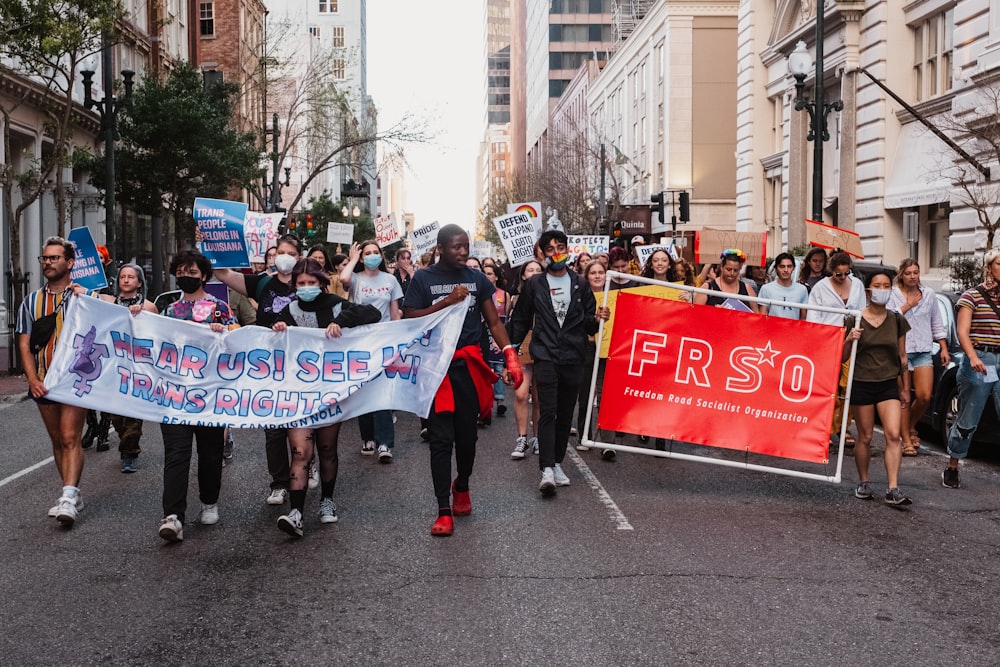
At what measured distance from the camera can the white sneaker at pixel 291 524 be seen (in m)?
7.32

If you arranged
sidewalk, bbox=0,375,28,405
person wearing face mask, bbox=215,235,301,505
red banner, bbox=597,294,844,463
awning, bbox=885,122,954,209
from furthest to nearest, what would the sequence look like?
awning, bbox=885,122,954,209
sidewalk, bbox=0,375,28,405
red banner, bbox=597,294,844,463
person wearing face mask, bbox=215,235,301,505

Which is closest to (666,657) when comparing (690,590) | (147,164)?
(690,590)

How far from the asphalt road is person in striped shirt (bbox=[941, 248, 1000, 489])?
0.56 meters

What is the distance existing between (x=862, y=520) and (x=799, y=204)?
29664mm

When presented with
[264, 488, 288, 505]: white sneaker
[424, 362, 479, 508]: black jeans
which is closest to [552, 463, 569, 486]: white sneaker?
[424, 362, 479, 508]: black jeans

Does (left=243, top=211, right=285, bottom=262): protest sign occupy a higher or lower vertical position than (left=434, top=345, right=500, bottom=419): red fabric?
higher

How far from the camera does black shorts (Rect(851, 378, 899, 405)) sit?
8.97 meters

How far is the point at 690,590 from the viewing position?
625 cm

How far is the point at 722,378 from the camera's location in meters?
9.51

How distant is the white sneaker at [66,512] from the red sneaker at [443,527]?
2.35 metres

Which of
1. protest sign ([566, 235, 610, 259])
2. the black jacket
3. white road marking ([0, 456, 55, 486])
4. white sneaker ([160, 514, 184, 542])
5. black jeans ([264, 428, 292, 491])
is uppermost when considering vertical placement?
protest sign ([566, 235, 610, 259])

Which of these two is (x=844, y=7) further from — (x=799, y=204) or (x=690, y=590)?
(x=690, y=590)

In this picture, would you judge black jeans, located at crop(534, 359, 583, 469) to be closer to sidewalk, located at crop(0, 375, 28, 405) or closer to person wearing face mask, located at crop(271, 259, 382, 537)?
person wearing face mask, located at crop(271, 259, 382, 537)

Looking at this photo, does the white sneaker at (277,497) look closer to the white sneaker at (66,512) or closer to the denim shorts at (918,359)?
the white sneaker at (66,512)
